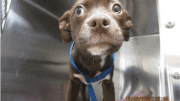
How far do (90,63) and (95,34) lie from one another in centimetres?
28

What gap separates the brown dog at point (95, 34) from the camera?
37cm

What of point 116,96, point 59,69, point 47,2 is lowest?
point 116,96

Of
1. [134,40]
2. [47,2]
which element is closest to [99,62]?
[134,40]

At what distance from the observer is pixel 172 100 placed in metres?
0.41

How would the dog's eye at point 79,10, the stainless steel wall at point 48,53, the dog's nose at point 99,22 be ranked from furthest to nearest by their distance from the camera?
the stainless steel wall at point 48,53
the dog's eye at point 79,10
the dog's nose at point 99,22

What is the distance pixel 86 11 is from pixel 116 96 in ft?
1.33

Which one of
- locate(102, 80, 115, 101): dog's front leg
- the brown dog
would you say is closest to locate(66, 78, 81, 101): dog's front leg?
the brown dog

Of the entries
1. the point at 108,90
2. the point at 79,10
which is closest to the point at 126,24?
the point at 79,10

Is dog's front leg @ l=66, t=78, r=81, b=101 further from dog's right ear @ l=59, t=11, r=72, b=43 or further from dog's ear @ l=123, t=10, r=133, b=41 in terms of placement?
dog's ear @ l=123, t=10, r=133, b=41

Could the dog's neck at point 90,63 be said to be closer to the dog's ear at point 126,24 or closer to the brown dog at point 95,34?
the brown dog at point 95,34

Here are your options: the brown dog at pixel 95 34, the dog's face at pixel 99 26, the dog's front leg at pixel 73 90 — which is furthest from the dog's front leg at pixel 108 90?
the dog's face at pixel 99 26

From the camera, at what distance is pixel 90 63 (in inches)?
24.6

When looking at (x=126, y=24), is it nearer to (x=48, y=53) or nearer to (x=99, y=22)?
(x=99, y=22)

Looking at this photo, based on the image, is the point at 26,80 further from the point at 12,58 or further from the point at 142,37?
the point at 142,37
